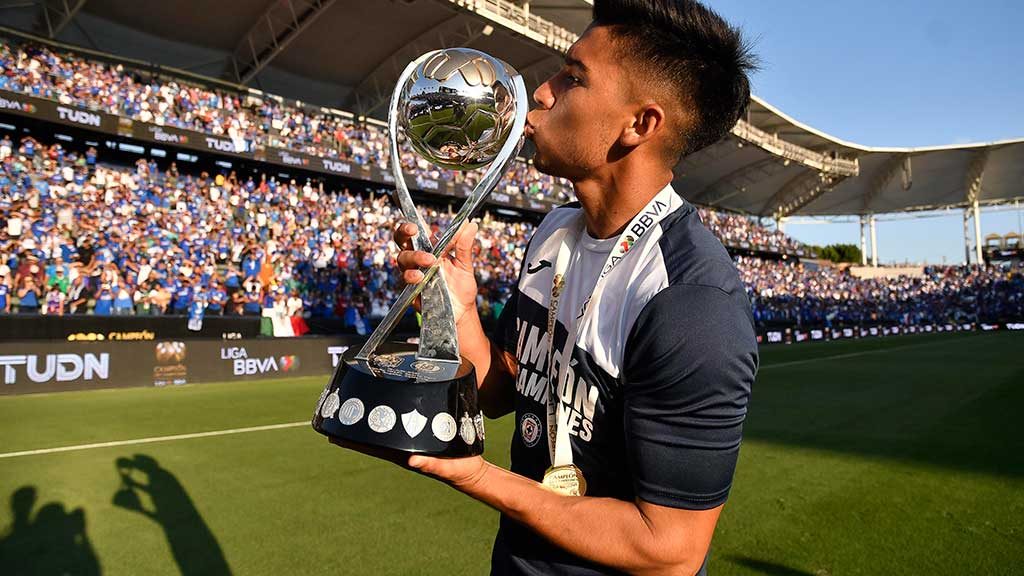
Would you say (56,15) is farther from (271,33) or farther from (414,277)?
(414,277)

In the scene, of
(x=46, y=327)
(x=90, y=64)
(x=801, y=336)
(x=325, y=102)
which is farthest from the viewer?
(x=801, y=336)

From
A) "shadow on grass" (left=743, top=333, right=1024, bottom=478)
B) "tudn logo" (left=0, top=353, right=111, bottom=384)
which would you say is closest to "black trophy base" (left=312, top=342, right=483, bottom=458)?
"shadow on grass" (left=743, top=333, right=1024, bottom=478)

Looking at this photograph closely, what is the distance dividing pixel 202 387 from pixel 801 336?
101ft

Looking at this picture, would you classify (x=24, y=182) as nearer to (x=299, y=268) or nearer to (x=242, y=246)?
(x=242, y=246)

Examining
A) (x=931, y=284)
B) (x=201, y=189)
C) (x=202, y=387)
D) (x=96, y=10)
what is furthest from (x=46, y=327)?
(x=931, y=284)

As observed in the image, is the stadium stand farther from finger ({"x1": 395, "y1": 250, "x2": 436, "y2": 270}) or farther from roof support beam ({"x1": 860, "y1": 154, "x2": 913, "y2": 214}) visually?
roof support beam ({"x1": 860, "y1": 154, "x2": 913, "y2": 214})

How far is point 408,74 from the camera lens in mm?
1759

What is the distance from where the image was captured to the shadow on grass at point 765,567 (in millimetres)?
4047

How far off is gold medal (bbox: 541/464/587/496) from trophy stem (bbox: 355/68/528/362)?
0.41 m

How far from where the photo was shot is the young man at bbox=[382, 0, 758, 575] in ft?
4.69

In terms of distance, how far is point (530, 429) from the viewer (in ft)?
6.18

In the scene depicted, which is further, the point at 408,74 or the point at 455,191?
the point at 455,191

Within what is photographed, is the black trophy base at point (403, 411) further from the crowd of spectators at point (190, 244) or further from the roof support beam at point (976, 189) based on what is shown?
the roof support beam at point (976, 189)

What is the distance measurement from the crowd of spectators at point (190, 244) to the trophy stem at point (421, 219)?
14.2 m
